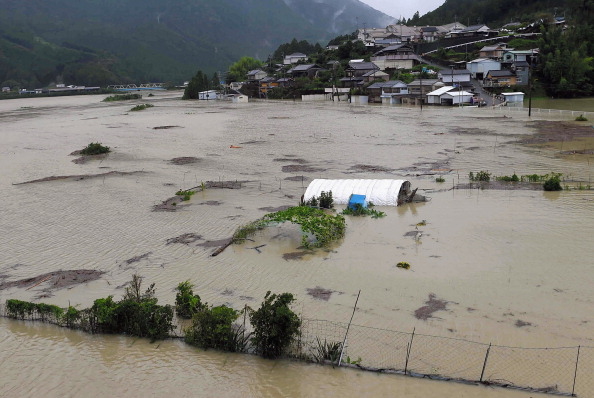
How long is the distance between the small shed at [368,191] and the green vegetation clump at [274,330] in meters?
8.92

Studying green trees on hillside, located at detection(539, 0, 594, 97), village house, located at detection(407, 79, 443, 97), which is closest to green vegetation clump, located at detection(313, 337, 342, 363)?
green trees on hillside, located at detection(539, 0, 594, 97)

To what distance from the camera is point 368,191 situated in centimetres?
1739

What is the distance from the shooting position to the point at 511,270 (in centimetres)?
1169

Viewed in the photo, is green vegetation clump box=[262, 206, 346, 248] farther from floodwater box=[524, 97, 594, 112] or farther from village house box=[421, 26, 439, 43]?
village house box=[421, 26, 439, 43]

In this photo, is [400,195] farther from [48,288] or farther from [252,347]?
[48,288]

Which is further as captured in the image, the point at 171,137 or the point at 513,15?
the point at 513,15

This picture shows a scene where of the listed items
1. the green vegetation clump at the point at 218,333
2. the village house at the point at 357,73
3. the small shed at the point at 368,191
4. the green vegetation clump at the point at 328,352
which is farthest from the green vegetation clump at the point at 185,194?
the village house at the point at 357,73

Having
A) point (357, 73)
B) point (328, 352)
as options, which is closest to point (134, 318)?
point (328, 352)

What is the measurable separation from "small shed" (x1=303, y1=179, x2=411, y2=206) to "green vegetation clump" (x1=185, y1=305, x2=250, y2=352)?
8.75 meters

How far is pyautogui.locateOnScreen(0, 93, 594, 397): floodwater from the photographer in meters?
8.44

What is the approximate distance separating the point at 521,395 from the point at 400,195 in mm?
10198

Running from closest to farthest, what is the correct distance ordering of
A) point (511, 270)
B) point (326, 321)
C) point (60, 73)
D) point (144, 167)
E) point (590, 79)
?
point (326, 321) → point (511, 270) → point (144, 167) → point (590, 79) → point (60, 73)

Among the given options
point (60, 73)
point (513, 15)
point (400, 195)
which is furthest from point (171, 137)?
point (60, 73)

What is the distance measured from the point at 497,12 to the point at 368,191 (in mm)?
98238
